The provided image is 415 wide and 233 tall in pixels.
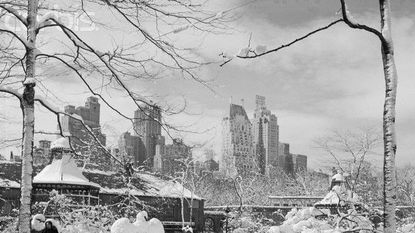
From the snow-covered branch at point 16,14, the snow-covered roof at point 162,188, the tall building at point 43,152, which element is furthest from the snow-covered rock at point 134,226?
the snow-covered roof at point 162,188

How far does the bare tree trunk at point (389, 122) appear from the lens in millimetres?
6797

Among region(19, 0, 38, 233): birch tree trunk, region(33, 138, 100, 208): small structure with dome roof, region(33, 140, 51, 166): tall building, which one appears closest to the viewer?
region(19, 0, 38, 233): birch tree trunk

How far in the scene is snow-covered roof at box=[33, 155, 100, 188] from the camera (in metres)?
21.8

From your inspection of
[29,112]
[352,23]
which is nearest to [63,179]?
[29,112]

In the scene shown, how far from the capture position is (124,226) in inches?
548

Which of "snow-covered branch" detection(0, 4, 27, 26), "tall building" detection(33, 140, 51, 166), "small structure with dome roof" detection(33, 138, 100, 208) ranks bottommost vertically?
"small structure with dome roof" detection(33, 138, 100, 208)

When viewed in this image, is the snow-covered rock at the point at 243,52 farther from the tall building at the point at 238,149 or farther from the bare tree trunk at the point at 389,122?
the tall building at the point at 238,149

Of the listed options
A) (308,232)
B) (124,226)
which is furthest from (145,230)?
(308,232)

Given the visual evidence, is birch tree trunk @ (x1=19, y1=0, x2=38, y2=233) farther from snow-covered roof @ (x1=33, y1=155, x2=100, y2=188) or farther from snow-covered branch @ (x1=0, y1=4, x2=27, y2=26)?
snow-covered roof @ (x1=33, y1=155, x2=100, y2=188)

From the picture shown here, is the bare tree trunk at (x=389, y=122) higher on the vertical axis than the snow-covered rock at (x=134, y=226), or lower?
higher

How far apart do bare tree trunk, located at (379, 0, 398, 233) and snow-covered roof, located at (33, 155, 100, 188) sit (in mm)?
16473

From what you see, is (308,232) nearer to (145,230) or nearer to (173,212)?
(145,230)

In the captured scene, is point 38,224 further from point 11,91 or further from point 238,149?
point 238,149

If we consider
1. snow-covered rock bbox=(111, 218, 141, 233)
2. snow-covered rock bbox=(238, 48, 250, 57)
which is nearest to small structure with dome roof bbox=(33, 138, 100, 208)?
snow-covered rock bbox=(111, 218, 141, 233)
